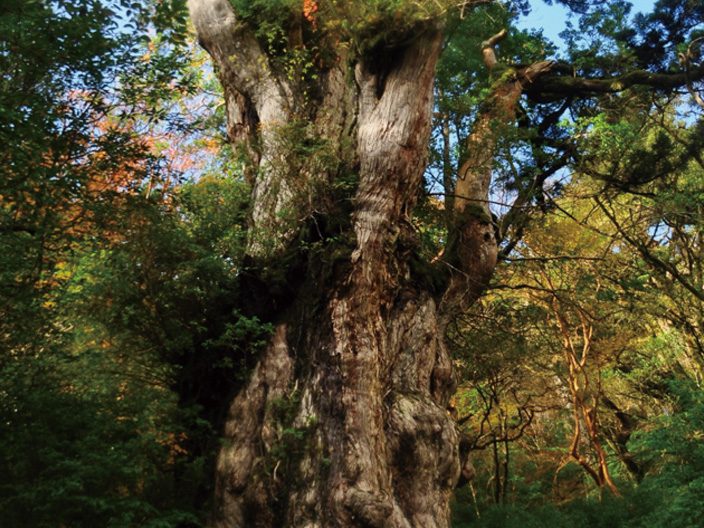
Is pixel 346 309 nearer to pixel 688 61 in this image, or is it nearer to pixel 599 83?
pixel 599 83

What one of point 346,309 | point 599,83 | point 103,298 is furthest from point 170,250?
point 599,83

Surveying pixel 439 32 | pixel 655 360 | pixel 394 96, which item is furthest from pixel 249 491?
pixel 655 360

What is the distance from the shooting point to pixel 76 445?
4.85 meters

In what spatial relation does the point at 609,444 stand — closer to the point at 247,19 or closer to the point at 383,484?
the point at 383,484

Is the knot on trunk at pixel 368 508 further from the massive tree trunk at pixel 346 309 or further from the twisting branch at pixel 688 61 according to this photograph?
the twisting branch at pixel 688 61

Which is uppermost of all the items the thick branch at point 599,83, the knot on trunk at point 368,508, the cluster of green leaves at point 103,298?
the thick branch at point 599,83

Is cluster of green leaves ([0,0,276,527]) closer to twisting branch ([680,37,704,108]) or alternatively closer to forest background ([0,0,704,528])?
forest background ([0,0,704,528])

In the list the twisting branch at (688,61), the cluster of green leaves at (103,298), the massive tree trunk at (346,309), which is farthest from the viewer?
the twisting branch at (688,61)

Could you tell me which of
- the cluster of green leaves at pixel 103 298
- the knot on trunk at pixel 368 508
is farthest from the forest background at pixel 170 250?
the knot on trunk at pixel 368 508

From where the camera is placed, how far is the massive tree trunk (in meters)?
5.16

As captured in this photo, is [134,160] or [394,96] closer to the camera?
[134,160]

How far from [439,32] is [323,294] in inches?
134

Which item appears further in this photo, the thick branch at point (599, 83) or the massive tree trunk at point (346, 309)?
the thick branch at point (599, 83)

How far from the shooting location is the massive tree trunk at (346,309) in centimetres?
516
